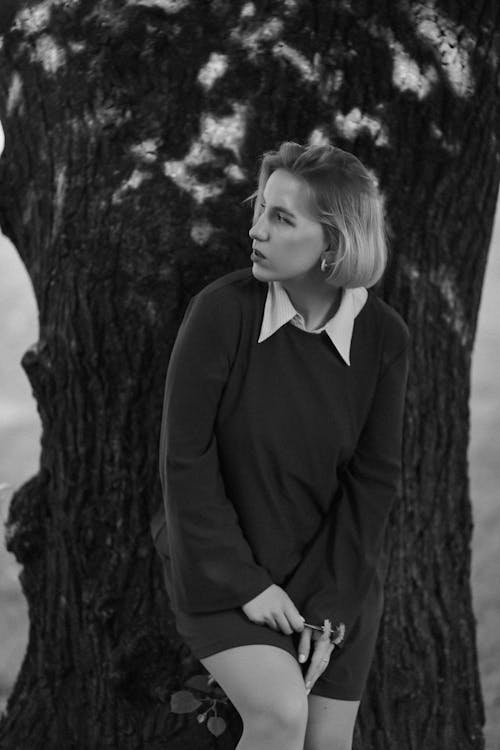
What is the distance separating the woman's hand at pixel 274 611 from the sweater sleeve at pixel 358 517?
75mm

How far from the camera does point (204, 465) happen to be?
8.16 ft

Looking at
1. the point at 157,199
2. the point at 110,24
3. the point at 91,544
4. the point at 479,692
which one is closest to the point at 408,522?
the point at 479,692

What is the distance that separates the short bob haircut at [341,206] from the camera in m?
2.43

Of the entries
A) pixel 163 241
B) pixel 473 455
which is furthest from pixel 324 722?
pixel 473 455

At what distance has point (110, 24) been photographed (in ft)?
10.2

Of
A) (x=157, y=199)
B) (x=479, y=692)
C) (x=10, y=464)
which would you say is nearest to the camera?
(x=157, y=199)

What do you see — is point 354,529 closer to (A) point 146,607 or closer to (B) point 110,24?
(A) point 146,607

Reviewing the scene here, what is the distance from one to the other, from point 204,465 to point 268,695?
475 mm

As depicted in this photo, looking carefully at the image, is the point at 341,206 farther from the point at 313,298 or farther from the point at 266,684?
the point at 266,684

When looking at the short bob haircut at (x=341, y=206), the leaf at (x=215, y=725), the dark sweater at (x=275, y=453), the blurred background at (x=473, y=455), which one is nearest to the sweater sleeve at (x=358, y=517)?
the dark sweater at (x=275, y=453)

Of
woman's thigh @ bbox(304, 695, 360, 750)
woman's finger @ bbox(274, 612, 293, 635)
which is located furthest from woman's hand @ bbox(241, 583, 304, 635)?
woman's thigh @ bbox(304, 695, 360, 750)

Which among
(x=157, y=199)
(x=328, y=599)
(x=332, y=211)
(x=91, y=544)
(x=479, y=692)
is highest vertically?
(x=157, y=199)

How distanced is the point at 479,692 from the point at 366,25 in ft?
6.43

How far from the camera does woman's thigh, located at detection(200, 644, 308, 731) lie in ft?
7.95
